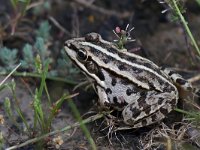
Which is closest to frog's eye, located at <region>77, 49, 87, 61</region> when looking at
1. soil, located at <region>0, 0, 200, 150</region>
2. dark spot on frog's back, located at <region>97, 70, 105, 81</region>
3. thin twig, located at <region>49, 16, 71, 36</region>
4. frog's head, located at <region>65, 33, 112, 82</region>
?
frog's head, located at <region>65, 33, 112, 82</region>

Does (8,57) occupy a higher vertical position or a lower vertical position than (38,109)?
higher

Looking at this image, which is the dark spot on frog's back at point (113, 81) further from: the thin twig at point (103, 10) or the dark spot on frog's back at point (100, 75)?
the thin twig at point (103, 10)

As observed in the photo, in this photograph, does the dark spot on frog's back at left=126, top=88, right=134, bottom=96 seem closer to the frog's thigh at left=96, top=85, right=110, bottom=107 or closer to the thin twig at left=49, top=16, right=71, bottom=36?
the frog's thigh at left=96, top=85, right=110, bottom=107

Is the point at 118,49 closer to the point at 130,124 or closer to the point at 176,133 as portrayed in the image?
the point at 130,124

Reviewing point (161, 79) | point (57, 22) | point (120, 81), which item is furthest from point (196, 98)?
point (57, 22)

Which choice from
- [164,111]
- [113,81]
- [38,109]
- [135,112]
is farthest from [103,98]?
[38,109]

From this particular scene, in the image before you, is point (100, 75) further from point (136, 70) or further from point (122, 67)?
point (136, 70)
